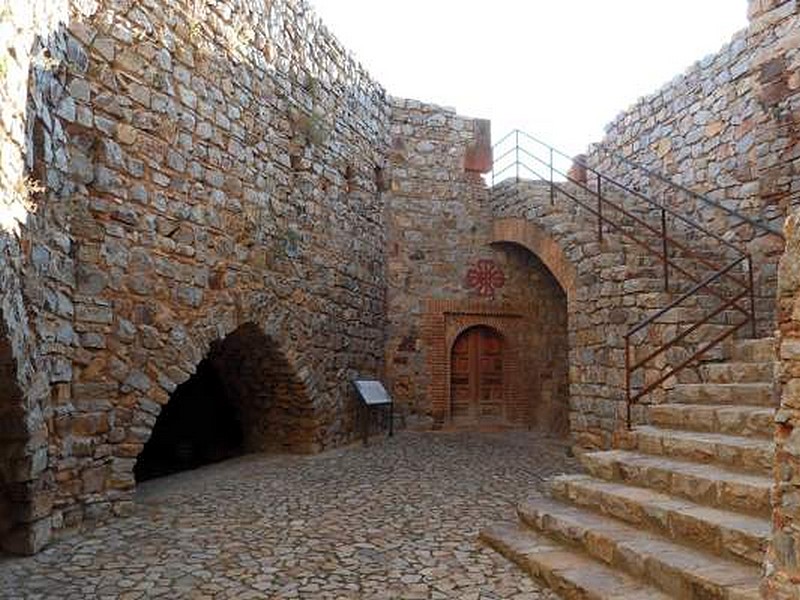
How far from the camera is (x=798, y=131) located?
747 centimetres

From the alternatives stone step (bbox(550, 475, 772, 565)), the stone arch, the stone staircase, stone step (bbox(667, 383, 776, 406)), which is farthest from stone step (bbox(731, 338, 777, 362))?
the stone arch

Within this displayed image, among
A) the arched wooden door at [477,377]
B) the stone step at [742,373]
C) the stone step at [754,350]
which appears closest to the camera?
the stone step at [742,373]

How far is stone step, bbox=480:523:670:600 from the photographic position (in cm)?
338

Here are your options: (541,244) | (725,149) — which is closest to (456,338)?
(541,244)

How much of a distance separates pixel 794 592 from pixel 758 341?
3.49 metres

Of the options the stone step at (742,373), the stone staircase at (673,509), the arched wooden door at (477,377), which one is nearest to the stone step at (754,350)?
the stone staircase at (673,509)

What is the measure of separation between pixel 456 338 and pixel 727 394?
6.14 meters

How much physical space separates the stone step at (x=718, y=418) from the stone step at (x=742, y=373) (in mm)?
394

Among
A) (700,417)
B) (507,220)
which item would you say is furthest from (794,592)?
(507,220)

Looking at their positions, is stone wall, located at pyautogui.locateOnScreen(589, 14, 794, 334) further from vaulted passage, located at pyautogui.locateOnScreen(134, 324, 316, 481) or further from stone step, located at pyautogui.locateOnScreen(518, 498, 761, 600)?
vaulted passage, located at pyautogui.locateOnScreen(134, 324, 316, 481)

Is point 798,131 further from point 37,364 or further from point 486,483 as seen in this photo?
point 37,364

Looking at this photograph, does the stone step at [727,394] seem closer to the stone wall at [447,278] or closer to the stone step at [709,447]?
the stone step at [709,447]

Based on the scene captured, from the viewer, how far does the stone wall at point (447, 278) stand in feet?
34.3

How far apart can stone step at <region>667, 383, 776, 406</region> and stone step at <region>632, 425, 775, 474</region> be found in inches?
16.2
